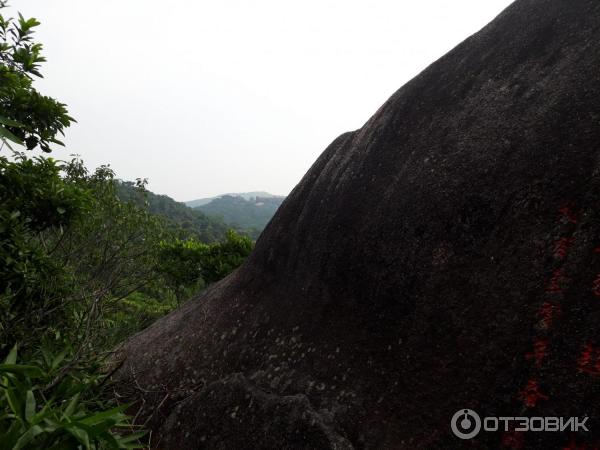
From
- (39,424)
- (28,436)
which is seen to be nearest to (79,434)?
(28,436)

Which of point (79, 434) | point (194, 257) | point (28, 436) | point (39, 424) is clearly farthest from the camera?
point (194, 257)

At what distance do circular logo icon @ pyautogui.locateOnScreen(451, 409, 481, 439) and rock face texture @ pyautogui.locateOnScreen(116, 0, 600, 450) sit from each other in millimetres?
71

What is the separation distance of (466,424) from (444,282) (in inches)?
60.2

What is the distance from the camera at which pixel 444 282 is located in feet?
16.0

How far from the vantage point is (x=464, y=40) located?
288 inches

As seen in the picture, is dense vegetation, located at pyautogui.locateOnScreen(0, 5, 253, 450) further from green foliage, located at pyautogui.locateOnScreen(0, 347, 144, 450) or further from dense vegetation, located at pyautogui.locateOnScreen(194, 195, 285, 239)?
dense vegetation, located at pyautogui.locateOnScreen(194, 195, 285, 239)

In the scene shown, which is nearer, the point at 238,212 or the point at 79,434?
the point at 79,434

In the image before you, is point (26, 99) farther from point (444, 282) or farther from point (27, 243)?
point (444, 282)

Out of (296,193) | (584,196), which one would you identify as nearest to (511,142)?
(584,196)

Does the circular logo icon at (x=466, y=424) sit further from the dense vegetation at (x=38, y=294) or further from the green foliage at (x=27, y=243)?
the green foliage at (x=27, y=243)

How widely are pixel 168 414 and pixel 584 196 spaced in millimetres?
6875

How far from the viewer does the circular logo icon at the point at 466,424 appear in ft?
12.7

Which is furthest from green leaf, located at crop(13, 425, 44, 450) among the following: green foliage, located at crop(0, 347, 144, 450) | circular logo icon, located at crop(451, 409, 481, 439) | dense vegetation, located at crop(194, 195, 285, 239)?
dense vegetation, located at crop(194, 195, 285, 239)

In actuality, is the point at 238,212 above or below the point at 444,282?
above
